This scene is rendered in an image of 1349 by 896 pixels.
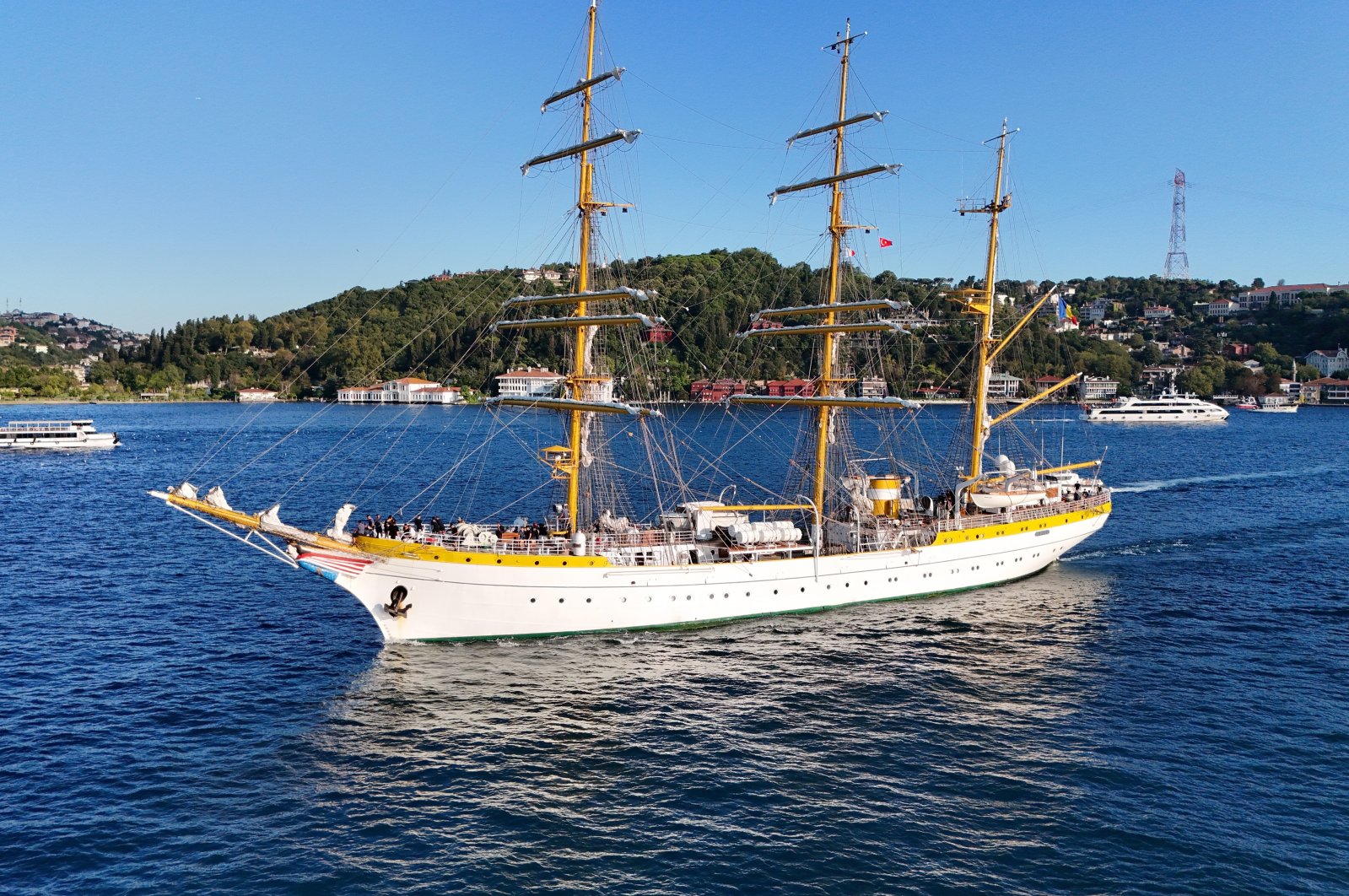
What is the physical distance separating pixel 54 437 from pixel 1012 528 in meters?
110

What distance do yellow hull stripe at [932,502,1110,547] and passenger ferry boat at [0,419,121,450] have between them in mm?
103135

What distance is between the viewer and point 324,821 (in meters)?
19.1

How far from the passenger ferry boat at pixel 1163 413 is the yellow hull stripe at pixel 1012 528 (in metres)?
126

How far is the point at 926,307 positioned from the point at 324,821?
612ft

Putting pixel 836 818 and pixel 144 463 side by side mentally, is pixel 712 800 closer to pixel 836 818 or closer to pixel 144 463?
pixel 836 818

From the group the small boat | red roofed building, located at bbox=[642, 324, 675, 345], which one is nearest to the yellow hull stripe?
red roofed building, located at bbox=[642, 324, 675, 345]

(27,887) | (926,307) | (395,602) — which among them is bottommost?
(27,887)

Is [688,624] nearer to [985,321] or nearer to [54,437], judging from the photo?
[985,321]

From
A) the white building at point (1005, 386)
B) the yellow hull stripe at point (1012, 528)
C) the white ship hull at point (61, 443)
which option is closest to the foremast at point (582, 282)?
the yellow hull stripe at point (1012, 528)

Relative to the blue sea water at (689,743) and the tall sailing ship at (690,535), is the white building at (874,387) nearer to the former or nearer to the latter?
the tall sailing ship at (690,535)

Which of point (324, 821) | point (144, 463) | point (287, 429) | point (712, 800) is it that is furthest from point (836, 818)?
point (287, 429)

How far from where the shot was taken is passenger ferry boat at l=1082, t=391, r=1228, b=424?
15438 centimetres

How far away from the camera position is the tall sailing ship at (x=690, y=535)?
29875 millimetres

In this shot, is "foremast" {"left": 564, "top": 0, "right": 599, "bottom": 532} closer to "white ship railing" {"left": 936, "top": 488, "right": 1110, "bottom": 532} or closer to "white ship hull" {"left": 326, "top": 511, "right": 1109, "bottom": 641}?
"white ship hull" {"left": 326, "top": 511, "right": 1109, "bottom": 641}
